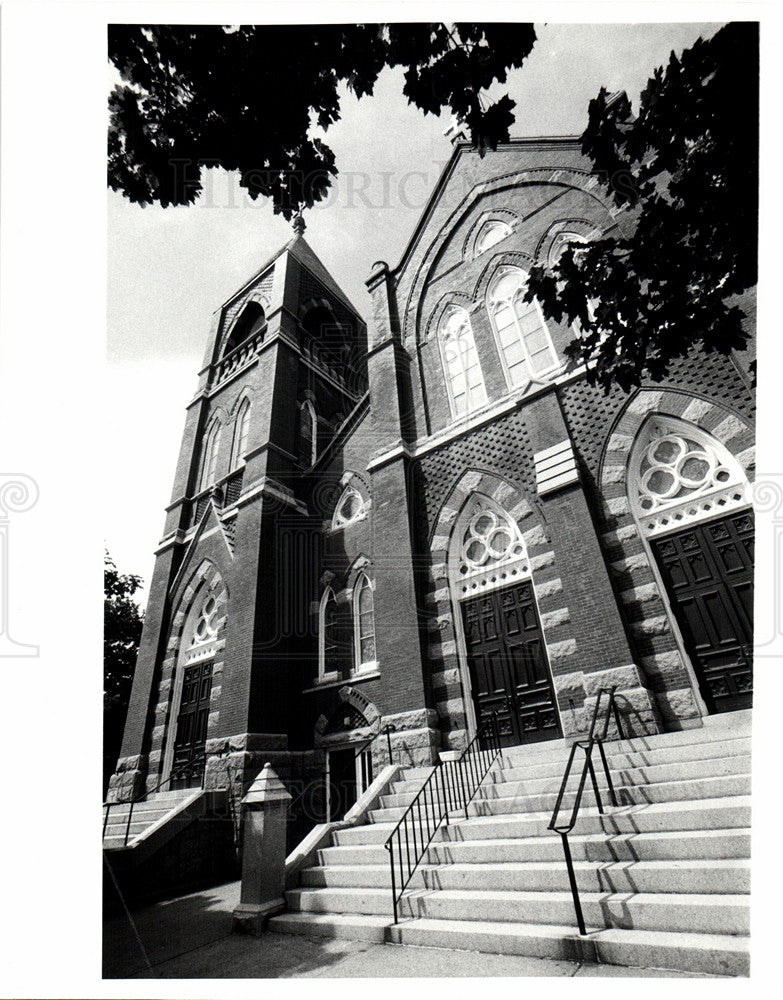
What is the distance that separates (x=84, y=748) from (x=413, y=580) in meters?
7.88

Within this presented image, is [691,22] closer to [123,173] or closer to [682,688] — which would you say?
[123,173]

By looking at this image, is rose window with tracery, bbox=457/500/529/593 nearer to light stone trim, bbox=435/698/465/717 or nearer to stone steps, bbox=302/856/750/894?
light stone trim, bbox=435/698/465/717

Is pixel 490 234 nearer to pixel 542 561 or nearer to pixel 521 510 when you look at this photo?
pixel 521 510

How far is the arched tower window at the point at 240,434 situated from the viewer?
16.6 m

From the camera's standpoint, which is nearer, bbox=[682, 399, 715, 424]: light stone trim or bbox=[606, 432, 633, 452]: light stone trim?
bbox=[682, 399, 715, 424]: light stone trim

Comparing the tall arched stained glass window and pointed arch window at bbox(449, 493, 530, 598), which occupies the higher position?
the tall arched stained glass window

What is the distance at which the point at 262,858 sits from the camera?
5895 millimetres

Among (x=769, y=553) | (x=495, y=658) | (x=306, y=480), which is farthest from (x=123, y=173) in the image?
(x=306, y=480)

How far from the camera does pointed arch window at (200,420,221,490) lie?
1717cm

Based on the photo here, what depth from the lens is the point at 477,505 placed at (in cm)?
1114

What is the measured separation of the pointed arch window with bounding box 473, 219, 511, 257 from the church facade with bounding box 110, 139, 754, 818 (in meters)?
0.09

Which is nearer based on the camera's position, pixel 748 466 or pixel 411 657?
pixel 748 466

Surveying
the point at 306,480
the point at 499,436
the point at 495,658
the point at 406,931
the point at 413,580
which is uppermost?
Result: the point at 306,480

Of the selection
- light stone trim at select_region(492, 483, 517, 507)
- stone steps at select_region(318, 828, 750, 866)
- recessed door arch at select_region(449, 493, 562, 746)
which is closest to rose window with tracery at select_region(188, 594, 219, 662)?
recessed door arch at select_region(449, 493, 562, 746)
